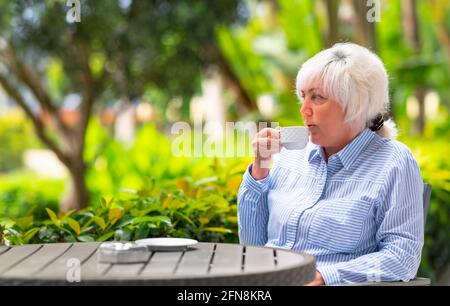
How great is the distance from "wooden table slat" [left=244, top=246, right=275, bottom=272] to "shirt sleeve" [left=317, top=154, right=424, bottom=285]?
254 mm

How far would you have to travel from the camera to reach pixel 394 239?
272 cm

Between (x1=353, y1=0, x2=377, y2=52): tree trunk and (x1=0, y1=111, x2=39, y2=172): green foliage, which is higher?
(x1=353, y1=0, x2=377, y2=52): tree trunk

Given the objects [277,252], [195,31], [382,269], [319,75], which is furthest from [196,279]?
[195,31]

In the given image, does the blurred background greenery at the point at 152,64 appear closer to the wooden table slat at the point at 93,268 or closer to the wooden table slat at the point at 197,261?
the wooden table slat at the point at 197,261

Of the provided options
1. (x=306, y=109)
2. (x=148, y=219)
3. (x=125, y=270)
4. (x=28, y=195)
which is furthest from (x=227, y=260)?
(x=28, y=195)

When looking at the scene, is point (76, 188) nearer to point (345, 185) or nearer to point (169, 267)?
point (345, 185)

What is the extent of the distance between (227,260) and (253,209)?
71 centimetres

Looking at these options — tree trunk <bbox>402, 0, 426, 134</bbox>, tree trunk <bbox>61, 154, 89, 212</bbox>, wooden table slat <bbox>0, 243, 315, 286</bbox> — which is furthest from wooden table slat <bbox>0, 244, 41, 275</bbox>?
tree trunk <bbox>402, 0, 426, 134</bbox>

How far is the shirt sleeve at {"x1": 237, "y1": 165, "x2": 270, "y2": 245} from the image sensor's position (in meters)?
3.05

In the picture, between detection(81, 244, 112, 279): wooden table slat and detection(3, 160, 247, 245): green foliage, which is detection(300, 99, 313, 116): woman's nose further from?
detection(81, 244, 112, 279): wooden table slat

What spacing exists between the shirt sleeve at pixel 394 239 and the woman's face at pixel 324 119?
0.75ft

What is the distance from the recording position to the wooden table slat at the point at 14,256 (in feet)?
7.59

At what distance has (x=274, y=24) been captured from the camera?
15.4m

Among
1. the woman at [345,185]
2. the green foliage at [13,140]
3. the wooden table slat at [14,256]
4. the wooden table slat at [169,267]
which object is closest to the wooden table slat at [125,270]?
the wooden table slat at [169,267]
